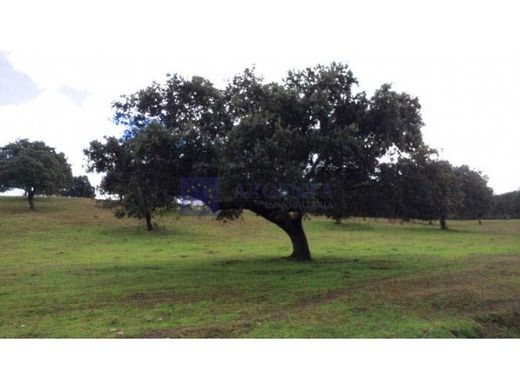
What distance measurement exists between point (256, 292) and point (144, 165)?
7.37m

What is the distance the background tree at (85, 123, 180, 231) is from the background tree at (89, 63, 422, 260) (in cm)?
21

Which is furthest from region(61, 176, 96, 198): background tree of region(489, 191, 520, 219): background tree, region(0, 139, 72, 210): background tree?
region(489, 191, 520, 219): background tree

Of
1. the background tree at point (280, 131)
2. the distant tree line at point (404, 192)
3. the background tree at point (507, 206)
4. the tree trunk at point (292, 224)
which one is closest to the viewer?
the background tree at point (280, 131)

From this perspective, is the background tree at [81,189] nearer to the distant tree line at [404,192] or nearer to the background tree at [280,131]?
the background tree at [280,131]

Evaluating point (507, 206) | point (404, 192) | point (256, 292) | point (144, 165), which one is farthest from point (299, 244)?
point (507, 206)

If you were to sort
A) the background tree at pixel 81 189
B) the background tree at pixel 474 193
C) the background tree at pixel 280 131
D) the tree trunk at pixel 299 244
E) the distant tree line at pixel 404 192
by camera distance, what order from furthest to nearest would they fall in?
the background tree at pixel 81 189, the background tree at pixel 474 193, the tree trunk at pixel 299 244, the distant tree line at pixel 404 192, the background tree at pixel 280 131

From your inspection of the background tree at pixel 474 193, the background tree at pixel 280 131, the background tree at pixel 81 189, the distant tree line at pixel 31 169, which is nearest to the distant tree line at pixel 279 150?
the background tree at pixel 280 131

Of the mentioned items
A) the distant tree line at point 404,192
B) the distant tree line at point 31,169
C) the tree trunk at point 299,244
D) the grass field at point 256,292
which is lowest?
the grass field at point 256,292

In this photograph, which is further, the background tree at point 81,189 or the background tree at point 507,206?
the background tree at point 81,189

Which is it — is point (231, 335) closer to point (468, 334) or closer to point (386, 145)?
point (468, 334)

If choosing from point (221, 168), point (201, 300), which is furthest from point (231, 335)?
point (221, 168)

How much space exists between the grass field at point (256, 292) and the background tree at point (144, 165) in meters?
3.41

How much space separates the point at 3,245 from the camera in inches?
1513

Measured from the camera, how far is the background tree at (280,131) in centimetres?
1758
